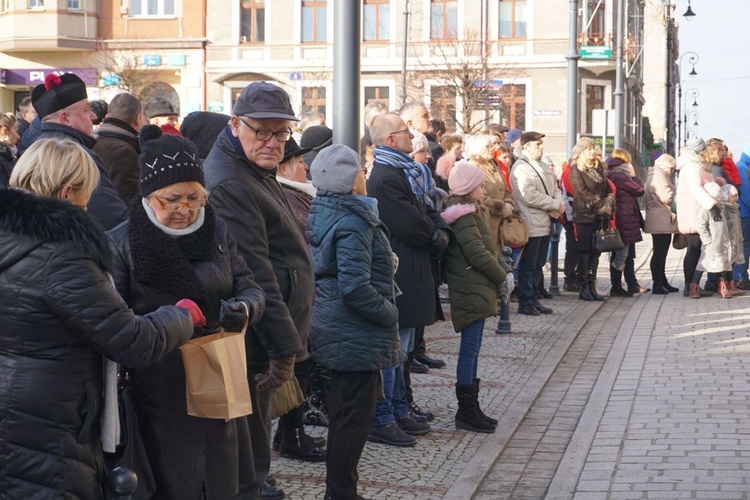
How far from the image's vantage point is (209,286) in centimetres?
443

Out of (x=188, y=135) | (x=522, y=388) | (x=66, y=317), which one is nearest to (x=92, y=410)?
(x=66, y=317)

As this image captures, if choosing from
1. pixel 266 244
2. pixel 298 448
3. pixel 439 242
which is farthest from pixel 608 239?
pixel 266 244

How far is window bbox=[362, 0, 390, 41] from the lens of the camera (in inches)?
1905

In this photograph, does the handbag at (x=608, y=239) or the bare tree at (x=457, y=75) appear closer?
the handbag at (x=608, y=239)

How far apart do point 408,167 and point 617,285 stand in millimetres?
9229

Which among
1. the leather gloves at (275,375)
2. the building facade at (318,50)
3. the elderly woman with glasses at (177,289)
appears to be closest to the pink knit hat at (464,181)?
the leather gloves at (275,375)

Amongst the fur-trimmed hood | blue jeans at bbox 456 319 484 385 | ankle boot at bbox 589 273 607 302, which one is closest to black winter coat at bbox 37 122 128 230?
the fur-trimmed hood

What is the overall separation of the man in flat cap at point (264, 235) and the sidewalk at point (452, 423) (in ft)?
4.91

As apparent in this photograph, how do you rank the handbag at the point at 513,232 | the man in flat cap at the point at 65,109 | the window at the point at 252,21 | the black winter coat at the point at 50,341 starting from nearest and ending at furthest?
the black winter coat at the point at 50,341 → the man in flat cap at the point at 65,109 → the handbag at the point at 513,232 → the window at the point at 252,21

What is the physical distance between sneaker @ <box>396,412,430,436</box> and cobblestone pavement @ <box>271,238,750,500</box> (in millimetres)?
110

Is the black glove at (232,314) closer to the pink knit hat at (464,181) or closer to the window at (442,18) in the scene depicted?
the pink knit hat at (464,181)

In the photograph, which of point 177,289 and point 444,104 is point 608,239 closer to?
point 177,289

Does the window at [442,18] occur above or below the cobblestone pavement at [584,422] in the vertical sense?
above

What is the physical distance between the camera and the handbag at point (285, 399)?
5629mm
